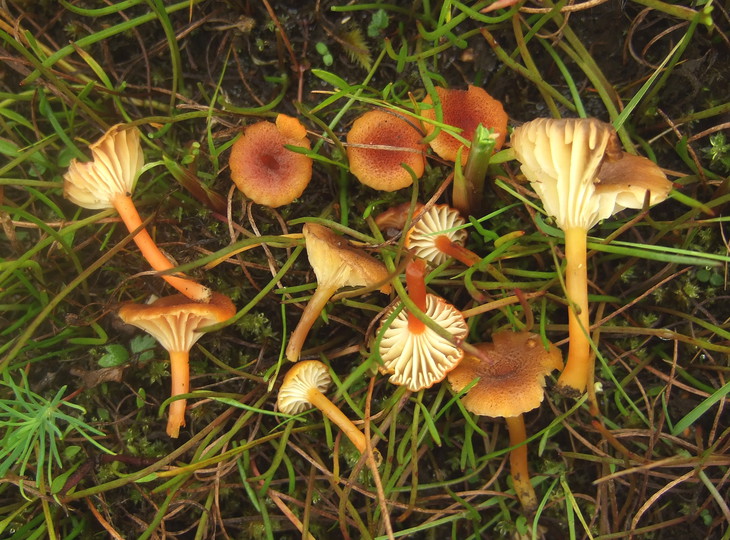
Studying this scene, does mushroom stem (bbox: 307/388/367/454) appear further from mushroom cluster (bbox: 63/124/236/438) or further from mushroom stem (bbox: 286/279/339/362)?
mushroom cluster (bbox: 63/124/236/438)

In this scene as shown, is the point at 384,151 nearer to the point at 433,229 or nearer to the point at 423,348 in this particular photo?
the point at 433,229

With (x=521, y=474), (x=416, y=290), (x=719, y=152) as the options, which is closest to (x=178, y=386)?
(x=416, y=290)

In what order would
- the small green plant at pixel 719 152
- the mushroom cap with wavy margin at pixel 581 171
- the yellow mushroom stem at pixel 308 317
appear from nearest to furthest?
1. the mushroom cap with wavy margin at pixel 581 171
2. the yellow mushroom stem at pixel 308 317
3. the small green plant at pixel 719 152

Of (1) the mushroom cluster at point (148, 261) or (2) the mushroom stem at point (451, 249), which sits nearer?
(1) the mushroom cluster at point (148, 261)

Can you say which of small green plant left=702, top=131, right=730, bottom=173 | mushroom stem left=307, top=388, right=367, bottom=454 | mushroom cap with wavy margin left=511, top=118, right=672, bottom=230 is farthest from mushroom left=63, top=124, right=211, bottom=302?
small green plant left=702, top=131, right=730, bottom=173

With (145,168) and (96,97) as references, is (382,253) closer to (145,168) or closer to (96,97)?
(145,168)

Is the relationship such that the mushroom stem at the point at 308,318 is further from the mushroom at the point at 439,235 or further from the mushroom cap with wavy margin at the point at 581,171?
the mushroom cap with wavy margin at the point at 581,171

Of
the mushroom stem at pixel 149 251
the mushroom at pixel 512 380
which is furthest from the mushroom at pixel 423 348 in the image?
the mushroom stem at pixel 149 251
